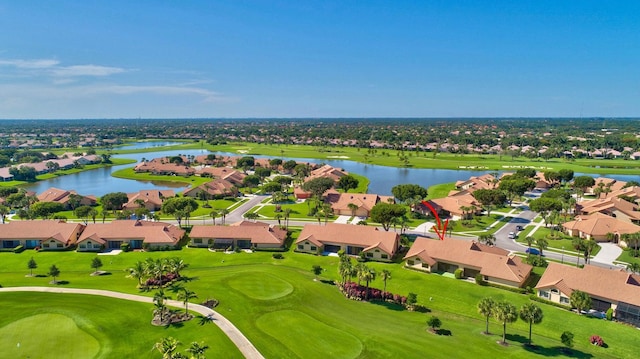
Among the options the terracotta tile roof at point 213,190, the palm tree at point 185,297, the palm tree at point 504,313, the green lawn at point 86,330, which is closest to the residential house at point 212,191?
the terracotta tile roof at point 213,190

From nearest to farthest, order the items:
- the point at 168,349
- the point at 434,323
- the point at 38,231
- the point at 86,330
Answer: the point at 168,349 < the point at 86,330 < the point at 434,323 < the point at 38,231

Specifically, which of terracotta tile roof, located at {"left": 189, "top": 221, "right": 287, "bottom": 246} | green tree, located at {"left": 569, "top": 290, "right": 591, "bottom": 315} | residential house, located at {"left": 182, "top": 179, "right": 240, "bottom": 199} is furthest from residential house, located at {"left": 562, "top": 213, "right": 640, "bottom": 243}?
residential house, located at {"left": 182, "top": 179, "right": 240, "bottom": 199}

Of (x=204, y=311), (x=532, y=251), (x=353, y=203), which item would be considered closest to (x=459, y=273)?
(x=532, y=251)

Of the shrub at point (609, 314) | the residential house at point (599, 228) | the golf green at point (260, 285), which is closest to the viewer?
the shrub at point (609, 314)

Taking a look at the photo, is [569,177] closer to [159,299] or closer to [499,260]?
[499,260]

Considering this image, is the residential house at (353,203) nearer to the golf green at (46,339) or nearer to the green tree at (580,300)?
the green tree at (580,300)

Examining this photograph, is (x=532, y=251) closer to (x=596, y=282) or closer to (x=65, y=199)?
(x=596, y=282)
